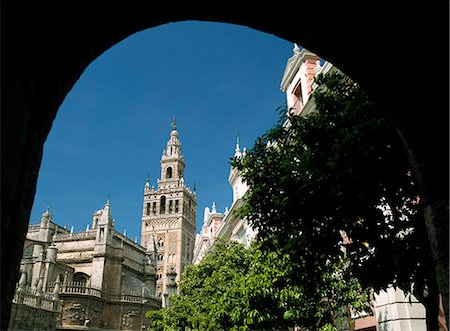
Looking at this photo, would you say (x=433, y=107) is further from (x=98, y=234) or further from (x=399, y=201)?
(x=98, y=234)

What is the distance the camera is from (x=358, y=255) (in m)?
8.91

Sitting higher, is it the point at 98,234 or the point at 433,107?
the point at 98,234

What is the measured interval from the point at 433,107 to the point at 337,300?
11392 mm

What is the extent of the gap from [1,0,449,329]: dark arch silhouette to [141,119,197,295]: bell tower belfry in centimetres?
9194

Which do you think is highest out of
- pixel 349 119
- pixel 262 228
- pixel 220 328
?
pixel 349 119

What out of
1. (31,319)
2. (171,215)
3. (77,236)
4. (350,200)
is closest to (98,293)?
(77,236)

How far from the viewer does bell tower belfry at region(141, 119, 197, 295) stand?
9594 centimetres

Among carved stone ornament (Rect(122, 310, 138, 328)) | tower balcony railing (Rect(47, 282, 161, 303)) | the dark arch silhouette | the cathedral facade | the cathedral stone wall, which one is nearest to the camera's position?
the dark arch silhouette

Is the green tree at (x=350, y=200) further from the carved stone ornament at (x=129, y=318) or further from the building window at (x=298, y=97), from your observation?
the carved stone ornament at (x=129, y=318)

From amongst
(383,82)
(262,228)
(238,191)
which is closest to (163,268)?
(238,191)

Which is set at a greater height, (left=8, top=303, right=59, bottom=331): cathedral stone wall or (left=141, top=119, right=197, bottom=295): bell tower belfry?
(left=141, top=119, right=197, bottom=295): bell tower belfry

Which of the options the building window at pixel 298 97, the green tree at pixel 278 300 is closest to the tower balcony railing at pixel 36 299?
the green tree at pixel 278 300

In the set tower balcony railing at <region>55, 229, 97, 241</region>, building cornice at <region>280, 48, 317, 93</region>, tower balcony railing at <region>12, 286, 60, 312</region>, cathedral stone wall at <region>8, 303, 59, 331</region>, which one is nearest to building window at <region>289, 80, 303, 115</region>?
building cornice at <region>280, 48, 317, 93</region>

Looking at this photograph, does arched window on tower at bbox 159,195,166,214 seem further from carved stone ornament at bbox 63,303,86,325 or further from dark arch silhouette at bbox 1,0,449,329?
dark arch silhouette at bbox 1,0,449,329
